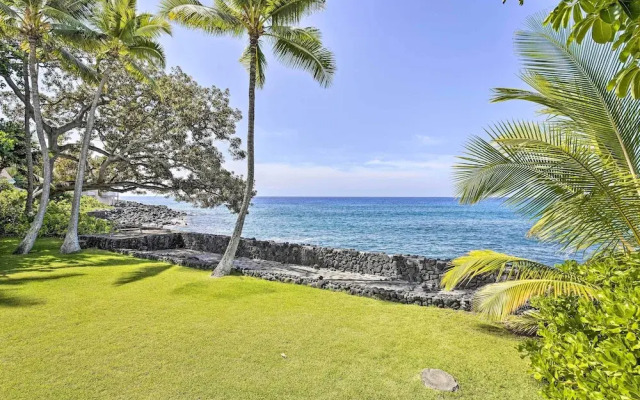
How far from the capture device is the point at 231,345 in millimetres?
4344

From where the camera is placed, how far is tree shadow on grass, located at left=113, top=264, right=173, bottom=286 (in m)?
7.50

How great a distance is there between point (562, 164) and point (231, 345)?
15.5 feet

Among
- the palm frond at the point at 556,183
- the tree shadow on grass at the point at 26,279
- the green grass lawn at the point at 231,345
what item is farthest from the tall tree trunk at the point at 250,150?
the palm frond at the point at 556,183

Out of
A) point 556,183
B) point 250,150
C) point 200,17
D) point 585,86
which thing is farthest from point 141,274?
point 585,86

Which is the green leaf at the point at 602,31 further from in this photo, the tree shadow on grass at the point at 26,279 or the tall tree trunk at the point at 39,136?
the tall tree trunk at the point at 39,136

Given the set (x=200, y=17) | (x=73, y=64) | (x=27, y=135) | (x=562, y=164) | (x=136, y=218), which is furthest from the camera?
(x=136, y=218)

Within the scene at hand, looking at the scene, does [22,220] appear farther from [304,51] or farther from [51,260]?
[304,51]

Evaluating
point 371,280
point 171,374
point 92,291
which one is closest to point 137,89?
point 92,291

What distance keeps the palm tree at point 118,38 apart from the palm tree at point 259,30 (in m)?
3.40

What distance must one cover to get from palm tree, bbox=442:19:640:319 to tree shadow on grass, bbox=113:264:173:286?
7364 millimetres

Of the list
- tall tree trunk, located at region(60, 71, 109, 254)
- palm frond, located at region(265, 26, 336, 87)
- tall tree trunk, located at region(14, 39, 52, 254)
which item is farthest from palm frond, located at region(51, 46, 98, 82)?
palm frond, located at region(265, 26, 336, 87)

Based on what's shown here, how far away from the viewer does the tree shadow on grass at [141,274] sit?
7.50 m

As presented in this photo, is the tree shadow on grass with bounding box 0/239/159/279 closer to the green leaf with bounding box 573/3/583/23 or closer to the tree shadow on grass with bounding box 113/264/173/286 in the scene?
the tree shadow on grass with bounding box 113/264/173/286

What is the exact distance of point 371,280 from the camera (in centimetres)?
958
